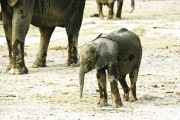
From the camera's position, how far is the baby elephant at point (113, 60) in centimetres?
853

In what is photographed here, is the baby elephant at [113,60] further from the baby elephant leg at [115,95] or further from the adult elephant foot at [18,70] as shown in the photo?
the adult elephant foot at [18,70]

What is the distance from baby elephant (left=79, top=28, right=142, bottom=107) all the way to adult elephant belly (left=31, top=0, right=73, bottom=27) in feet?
13.5

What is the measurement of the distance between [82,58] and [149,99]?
1.48 meters

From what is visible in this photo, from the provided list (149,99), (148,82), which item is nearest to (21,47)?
(148,82)

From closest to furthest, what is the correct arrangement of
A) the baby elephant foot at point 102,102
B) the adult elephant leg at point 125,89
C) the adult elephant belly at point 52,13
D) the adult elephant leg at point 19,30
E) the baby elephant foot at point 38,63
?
the baby elephant foot at point 102,102 → the adult elephant leg at point 125,89 → the adult elephant leg at point 19,30 → the adult elephant belly at point 52,13 → the baby elephant foot at point 38,63

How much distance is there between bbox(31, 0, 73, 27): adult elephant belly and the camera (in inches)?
523

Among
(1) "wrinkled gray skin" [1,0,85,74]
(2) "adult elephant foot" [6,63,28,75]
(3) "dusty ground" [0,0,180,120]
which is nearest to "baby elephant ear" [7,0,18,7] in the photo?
(1) "wrinkled gray skin" [1,0,85,74]

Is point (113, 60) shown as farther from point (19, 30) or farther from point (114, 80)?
point (19, 30)

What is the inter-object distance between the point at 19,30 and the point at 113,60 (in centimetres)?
412

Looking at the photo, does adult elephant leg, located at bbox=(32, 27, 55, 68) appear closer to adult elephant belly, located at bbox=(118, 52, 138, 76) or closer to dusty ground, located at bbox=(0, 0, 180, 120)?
dusty ground, located at bbox=(0, 0, 180, 120)

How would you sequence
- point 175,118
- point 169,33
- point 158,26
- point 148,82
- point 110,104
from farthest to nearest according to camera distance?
point 158,26
point 169,33
point 148,82
point 110,104
point 175,118

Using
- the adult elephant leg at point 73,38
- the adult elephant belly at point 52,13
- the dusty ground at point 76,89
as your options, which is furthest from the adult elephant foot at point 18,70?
the adult elephant leg at point 73,38

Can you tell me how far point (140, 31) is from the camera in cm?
2011

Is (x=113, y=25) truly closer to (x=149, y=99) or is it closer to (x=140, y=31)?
(x=140, y=31)
